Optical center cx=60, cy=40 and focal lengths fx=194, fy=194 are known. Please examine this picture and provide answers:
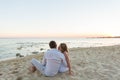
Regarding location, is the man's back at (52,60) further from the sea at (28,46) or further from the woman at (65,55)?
the sea at (28,46)

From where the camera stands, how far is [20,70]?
317 inches

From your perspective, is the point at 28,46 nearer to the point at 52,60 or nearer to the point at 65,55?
the point at 65,55

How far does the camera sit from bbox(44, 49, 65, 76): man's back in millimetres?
6785

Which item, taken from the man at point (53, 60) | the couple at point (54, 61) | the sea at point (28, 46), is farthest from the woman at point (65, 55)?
the sea at point (28, 46)

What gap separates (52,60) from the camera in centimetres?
680

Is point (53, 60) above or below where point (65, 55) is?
below

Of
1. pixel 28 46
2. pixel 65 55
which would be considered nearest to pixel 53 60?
pixel 65 55

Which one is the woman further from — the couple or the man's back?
the man's back

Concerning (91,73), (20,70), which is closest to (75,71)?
(91,73)

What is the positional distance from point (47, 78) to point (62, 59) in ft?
2.79

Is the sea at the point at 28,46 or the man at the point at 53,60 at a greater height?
the man at the point at 53,60

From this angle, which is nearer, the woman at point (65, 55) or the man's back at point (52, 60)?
the man's back at point (52, 60)

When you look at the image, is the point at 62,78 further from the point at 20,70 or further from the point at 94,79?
the point at 20,70

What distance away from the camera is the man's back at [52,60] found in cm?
679
